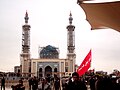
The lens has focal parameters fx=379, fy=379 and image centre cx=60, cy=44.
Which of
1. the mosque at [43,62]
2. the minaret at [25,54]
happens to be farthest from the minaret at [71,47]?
the minaret at [25,54]

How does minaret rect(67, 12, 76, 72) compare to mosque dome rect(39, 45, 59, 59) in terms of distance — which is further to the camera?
mosque dome rect(39, 45, 59, 59)

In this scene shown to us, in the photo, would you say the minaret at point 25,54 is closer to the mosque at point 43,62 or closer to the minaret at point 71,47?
the mosque at point 43,62

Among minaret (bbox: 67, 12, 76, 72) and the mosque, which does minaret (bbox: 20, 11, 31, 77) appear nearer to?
the mosque

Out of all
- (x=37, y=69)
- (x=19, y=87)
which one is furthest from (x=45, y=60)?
(x=19, y=87)

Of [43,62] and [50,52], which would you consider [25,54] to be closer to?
[43,62]

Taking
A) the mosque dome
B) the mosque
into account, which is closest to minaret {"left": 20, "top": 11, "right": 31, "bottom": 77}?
the mosque

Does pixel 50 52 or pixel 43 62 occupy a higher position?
pixel 50 52

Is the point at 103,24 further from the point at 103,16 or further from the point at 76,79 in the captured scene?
the point at 76,79

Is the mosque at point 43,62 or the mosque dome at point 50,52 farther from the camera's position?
the mosque dome at point 50,52

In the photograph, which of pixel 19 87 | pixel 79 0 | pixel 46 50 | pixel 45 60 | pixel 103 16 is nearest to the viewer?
pixel 79 0

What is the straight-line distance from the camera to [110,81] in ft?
30.9

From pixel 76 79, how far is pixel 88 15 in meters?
1.89

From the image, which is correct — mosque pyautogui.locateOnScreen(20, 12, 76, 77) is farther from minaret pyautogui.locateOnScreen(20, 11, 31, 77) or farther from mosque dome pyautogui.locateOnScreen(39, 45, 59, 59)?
mosque dome pyautogui.locateOnScreen(39, 45, 59, 59)

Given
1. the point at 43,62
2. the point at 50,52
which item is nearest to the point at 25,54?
the point at 43,62
